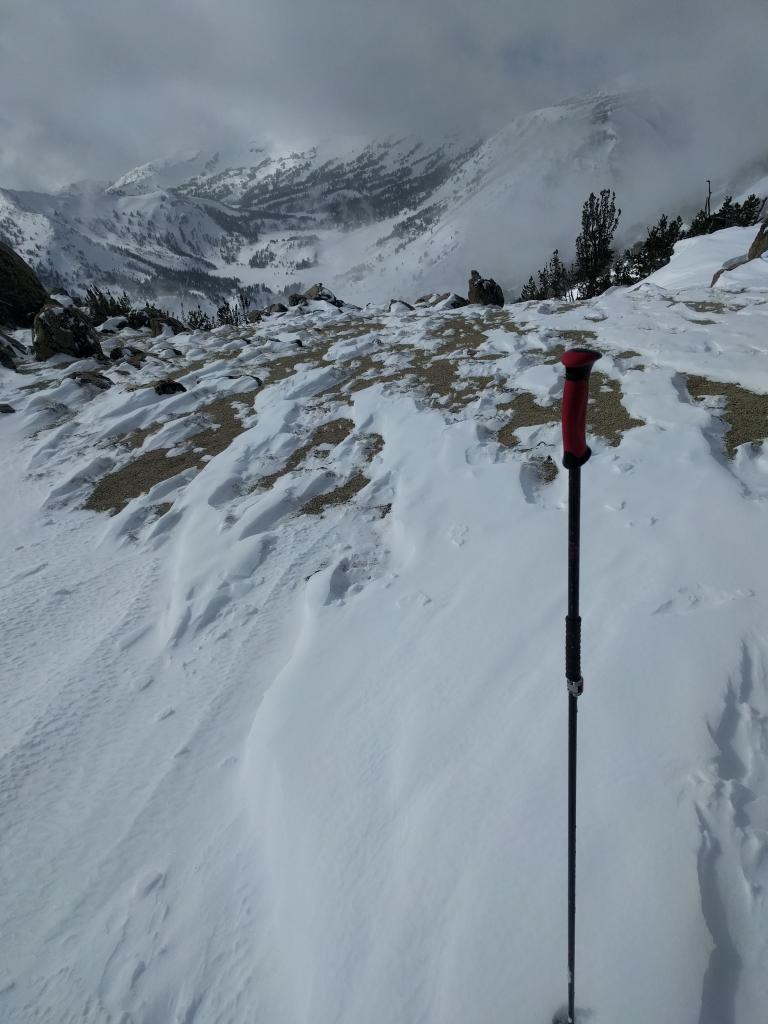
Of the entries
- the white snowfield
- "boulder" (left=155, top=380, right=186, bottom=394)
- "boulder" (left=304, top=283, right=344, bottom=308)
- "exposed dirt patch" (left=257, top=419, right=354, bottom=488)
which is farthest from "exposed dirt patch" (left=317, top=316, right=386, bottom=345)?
"boulder" (left=304, top=283, right=344, bottom=308)

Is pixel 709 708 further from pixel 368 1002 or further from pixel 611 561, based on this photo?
pixel 368 1002

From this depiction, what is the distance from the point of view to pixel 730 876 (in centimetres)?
254

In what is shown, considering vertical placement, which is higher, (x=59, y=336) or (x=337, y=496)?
(x=59, y=336)

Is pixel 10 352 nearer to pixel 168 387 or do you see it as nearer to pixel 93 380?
pixel 93 380

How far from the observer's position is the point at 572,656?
82.1 inches

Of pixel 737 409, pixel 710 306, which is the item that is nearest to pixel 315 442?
pixel 737 409

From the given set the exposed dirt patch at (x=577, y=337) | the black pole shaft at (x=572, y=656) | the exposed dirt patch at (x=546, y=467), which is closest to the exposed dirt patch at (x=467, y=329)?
the exposed dirt patch at (x=577, y=337)

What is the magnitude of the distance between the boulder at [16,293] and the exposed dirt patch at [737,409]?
26.9 metres

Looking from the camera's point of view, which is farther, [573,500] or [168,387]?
[168,387]

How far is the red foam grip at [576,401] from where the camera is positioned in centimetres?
151

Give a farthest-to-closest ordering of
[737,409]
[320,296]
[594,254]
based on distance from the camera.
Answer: [594,254], [320,296], [737,409]

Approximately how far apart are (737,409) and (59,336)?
2217 centimetres

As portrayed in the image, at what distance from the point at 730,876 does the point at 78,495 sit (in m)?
10.7

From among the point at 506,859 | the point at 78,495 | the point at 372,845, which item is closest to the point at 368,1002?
the point at 372,845
